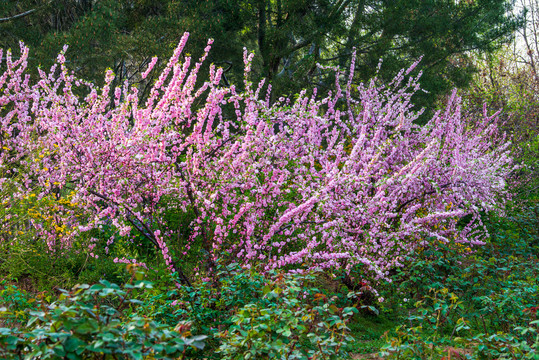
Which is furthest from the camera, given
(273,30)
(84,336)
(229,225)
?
(273,30)

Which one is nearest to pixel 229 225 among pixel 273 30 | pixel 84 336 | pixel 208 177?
pixel 208 177

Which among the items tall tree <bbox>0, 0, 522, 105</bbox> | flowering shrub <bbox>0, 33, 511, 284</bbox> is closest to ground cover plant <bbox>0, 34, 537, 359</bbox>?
flowering shrub <bbox>0, 33, 511, 284</bbox>

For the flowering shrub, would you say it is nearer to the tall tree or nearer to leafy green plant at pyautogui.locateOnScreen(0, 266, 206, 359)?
leafy green plant at pyautogui.locateOnScreen(0, 266, 206, 359)

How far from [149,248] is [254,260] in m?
2.13

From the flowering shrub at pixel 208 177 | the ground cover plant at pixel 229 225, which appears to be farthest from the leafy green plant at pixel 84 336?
the flowering shrub at pixel 208 177

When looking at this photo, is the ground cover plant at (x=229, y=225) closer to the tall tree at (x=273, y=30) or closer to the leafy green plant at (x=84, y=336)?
the leafy green plant at (x=84, y=336)

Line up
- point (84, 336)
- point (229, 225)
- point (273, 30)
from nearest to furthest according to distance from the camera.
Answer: point (84, 336)
point (229, 225)
point (273, 30)

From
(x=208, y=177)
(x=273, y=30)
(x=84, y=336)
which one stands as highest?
(x=273, y=30)

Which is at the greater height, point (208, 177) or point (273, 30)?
point (273, 30)

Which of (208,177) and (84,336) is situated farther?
(208,177)

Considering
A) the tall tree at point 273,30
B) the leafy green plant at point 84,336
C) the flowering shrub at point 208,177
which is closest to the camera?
the leafy green plant at point 84,336

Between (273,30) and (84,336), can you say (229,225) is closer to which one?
(84,336)

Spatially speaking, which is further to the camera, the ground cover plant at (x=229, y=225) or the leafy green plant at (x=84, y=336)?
the ground cover plant at (x=229, y=225)

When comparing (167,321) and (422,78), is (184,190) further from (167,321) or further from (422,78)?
(422,78)
